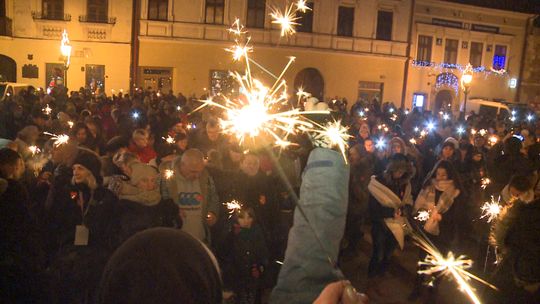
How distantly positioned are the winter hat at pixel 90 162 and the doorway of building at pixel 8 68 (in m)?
20.6

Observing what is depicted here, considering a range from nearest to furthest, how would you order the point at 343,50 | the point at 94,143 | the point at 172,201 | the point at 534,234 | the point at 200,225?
the point at 534,234, the point at 172,201, the point at 200,225, the point at 94,143, the point at 343,50

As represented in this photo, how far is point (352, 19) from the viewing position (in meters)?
25.9

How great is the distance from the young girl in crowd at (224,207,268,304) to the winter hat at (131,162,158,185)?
3.96 ft

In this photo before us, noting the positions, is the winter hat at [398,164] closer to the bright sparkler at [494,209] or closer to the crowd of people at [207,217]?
the crowd of people at [207,217]

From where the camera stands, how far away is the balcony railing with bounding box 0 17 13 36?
72.4 ft

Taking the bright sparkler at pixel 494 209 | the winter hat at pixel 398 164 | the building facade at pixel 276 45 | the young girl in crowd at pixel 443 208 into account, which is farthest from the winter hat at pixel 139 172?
the building facade at pixel 276 45

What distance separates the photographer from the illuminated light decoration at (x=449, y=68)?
28.2 metres

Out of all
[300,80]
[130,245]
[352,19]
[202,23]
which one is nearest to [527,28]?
[352,19]

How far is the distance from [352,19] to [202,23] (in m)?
8.32

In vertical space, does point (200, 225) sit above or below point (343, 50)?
below

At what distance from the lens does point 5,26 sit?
72.7ft

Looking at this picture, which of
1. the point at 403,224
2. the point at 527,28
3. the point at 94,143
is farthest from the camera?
the point at 527,28

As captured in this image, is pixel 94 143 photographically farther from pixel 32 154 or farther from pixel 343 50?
pixel 343 50

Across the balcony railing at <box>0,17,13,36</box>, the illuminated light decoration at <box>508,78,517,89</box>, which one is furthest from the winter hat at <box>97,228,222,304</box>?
the illuminated light decoration at <box>508,78,517,89</box>
